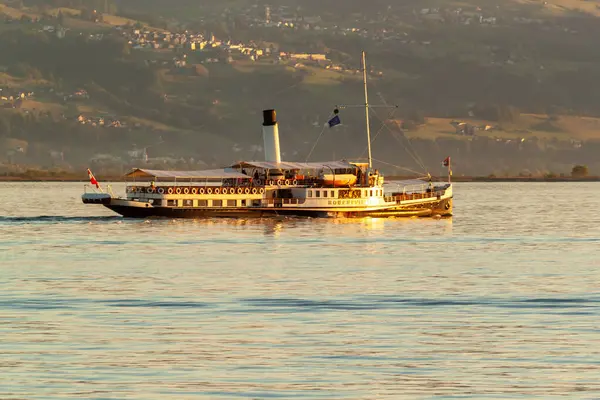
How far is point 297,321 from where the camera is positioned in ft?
181

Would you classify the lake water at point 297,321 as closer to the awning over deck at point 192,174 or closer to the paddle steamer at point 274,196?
the paddle steamer at point 274,196

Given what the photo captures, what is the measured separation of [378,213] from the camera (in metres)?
174

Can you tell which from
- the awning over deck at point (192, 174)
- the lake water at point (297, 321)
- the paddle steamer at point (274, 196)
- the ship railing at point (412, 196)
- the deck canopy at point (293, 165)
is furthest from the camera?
the ship railing at point (412, 196)

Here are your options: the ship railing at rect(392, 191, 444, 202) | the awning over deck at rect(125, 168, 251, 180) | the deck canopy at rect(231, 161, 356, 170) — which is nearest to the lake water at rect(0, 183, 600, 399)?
the awning over deck at rect(125, 168, 251, 180)

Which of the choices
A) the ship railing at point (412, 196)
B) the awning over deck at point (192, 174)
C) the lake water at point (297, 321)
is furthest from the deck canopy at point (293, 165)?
the lake water at point (297, 321)

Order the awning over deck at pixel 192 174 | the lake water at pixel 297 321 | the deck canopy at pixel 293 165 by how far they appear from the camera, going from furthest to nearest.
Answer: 1. the deck canopy at pixel 293 165
2. the awning over deck at pixel 192 174
3. the lake water at pixel 297 321

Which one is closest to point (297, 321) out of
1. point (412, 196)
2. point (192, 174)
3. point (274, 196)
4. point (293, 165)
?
point (274, 196)

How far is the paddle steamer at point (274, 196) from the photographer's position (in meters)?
166

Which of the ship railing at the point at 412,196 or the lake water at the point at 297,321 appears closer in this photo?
the lake water at the point at 297,321

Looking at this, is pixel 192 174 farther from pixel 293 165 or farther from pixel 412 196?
pixel 412 196

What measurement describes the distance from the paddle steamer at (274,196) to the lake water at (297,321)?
5010 cm

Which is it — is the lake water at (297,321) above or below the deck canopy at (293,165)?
below

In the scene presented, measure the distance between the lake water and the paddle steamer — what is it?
5010cm

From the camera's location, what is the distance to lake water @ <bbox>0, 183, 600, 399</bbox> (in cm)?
3922
